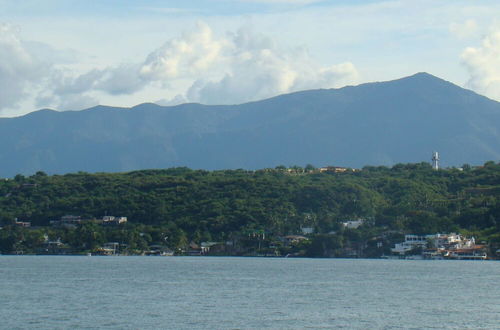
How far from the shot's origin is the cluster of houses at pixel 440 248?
11375 centimetres

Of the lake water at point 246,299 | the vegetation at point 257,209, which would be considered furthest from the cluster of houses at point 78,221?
the lake water at point 246,299

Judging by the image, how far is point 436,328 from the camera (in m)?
45.3

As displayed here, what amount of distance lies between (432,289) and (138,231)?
6975 centimetres

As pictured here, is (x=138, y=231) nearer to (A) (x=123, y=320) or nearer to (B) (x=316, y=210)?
(B) (x=316, y=210)

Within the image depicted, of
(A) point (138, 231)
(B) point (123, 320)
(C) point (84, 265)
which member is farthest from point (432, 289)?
(A) point (138, 231)

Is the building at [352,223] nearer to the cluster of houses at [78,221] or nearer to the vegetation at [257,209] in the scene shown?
the vegetation at [257,209]

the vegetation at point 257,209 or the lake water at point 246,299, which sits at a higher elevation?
the vegetation at point 257,209

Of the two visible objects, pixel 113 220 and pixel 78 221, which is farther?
pixel 78 221

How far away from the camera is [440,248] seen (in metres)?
116

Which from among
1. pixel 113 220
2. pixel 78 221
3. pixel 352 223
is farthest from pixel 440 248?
pixel 78 221

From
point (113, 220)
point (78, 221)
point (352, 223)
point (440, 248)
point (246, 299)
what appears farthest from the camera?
point (78, 221)

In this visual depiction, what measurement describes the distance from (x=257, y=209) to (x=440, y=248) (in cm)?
2783

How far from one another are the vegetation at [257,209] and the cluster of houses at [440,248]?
167 centimetres

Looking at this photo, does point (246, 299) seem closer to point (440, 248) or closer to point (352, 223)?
point (440, 248)
